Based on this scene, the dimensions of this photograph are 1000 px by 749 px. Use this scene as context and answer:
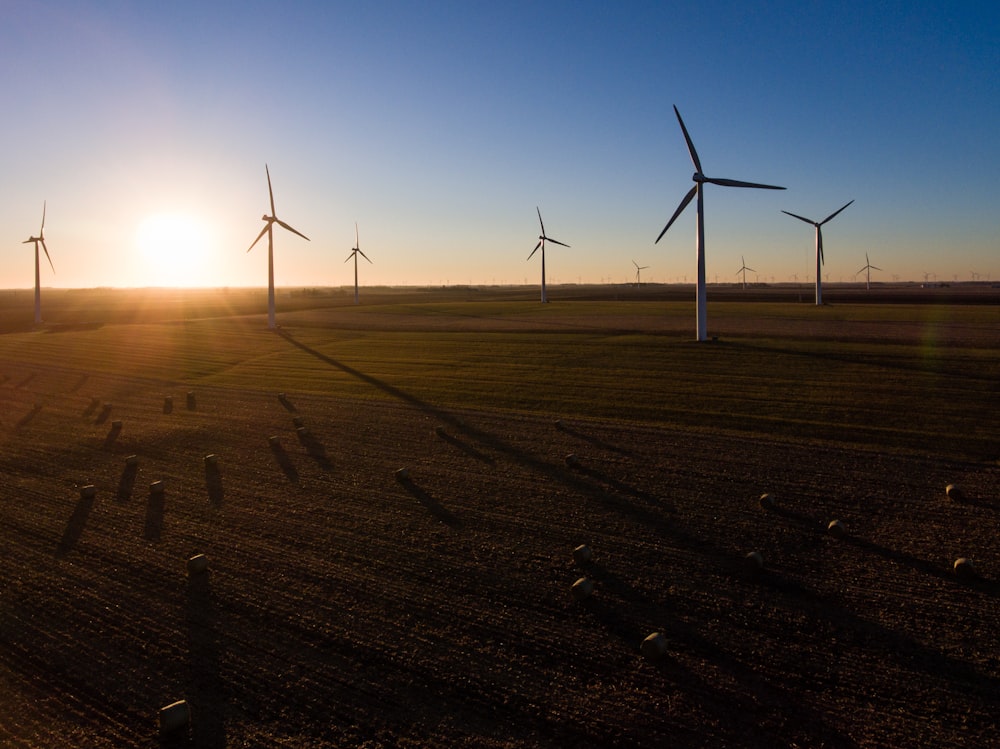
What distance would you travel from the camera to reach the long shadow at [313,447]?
1853cm

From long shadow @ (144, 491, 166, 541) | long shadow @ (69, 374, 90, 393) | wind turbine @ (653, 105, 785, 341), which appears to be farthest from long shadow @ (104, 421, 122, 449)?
wind turbine @ (653, 105, 785, 341)

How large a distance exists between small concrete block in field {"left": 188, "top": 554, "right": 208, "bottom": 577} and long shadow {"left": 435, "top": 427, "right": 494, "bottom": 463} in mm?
8798

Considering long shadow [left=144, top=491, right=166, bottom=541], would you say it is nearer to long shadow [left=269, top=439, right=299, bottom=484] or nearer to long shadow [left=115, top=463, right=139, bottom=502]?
long shadow [left=115, top=463, right=139, bottom=502]

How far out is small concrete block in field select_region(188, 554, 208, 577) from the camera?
11.3 metres

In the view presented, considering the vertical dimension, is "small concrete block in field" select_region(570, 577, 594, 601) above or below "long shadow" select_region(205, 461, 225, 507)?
below

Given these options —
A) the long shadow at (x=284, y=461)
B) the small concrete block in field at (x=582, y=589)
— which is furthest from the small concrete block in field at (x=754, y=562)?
the long shadow at (x=284, y=461)

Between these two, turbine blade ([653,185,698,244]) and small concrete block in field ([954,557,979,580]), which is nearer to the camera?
small concrete block in field ([954,557,979,580])

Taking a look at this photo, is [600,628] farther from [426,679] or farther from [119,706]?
[119,706]

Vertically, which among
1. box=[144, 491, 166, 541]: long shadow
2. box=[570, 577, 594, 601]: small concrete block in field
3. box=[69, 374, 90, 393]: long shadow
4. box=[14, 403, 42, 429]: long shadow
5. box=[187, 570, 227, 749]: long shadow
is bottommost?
box=[187, 570, 227, 749]: long shadow

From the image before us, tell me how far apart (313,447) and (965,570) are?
58.2 feet

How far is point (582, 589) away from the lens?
10.1 m

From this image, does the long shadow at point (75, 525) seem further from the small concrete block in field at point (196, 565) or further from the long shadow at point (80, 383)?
the long shadow at point (80, 383)

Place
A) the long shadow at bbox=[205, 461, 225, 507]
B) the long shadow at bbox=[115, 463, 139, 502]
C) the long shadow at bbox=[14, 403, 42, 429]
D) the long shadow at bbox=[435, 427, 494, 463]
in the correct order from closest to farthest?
the long shadow at bbox=[205, 461, 225, 507]
the long shadow at bbox=[115, 463, 139, 502]
the long shadow at bbox=[435, 427, 494, 463]
the long shadow at bbox=[14, 403, 42, 429]

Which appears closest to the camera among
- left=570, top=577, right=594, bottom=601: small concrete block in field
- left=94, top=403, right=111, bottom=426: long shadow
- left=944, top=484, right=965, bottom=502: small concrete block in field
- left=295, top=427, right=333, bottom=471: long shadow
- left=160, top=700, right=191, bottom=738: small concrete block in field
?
left=160, top=700, right=191, bottom=738: small concrete block in field
